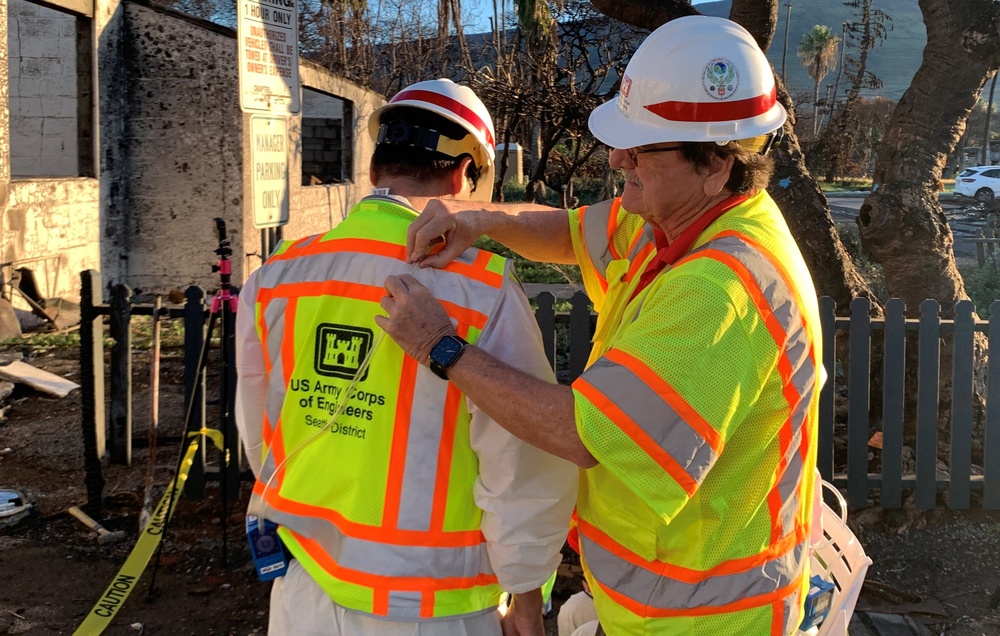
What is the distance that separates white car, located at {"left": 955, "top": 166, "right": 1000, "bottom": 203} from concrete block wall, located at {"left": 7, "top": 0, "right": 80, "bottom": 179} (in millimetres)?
35977

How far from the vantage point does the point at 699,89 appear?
195 centimetres

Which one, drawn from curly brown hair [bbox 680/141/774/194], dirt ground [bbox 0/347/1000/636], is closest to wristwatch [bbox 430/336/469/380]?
curly brown hair [bbox 680/141/774/194]

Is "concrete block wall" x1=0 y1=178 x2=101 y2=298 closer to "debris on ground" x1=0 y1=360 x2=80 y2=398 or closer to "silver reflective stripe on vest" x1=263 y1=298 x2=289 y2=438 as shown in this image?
"debris on ground" x1=0 y1=360 x2=80 y2=398

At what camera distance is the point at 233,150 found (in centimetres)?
1224

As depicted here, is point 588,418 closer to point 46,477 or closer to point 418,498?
point 418,498

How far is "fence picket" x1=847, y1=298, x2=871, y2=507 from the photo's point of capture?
5.48m

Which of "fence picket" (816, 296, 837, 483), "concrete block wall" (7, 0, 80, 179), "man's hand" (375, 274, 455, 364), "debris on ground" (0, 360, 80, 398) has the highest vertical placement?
"concrete block wall" (7, 0, 80, 179)

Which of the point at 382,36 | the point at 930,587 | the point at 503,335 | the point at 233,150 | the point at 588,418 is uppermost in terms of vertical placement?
the point at 382,36

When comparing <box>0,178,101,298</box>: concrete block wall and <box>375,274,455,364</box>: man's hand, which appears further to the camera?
<box>0,178,101,298</box>: concrete block wall

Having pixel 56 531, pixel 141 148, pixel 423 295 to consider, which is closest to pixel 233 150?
pixel 141 148

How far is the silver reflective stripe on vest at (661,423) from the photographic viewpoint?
1.71 m

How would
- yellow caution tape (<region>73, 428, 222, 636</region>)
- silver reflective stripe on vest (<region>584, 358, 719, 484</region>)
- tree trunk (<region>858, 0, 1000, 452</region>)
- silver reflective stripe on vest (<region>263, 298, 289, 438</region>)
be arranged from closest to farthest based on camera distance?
silver reflective stripe on vest (<region>584, 358, 719, 484</region>), silver reflective stripe on vest (<region>263, 298, 289, 438</region>), yellow caution tape (<region>73, 428, 222, 636</region>), tree trunk (<region>858, 0, 1000, 452</region>)

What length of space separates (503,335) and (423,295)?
19cm

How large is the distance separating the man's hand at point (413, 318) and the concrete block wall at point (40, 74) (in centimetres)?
1164
